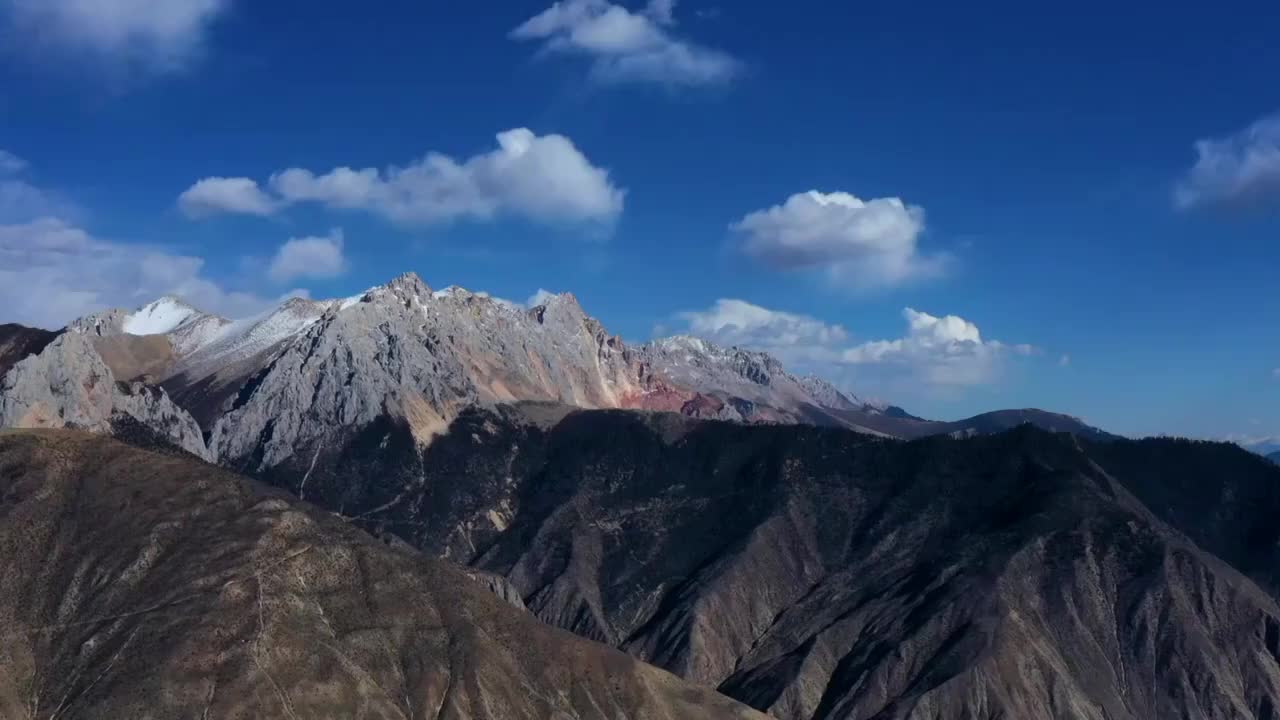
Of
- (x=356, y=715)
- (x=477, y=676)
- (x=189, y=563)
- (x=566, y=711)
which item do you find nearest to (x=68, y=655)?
(x=189, y=563)

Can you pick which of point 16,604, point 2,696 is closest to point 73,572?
point 16,604

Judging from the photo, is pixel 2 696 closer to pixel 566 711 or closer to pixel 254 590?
pixel 254 590

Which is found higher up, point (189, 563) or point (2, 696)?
point (189, 563)

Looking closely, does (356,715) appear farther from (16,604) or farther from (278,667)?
(16,604)

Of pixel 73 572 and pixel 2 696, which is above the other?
pixel 73 572

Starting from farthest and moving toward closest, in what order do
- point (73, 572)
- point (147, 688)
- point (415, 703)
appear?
point (73, 572) → point (415, 703) → point (147, 688)

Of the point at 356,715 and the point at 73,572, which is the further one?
the point at 73,572

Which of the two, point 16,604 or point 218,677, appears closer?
point 218,677

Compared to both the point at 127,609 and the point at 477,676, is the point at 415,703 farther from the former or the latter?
the point at 127,609

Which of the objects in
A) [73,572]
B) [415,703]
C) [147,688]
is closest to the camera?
[147,688]
